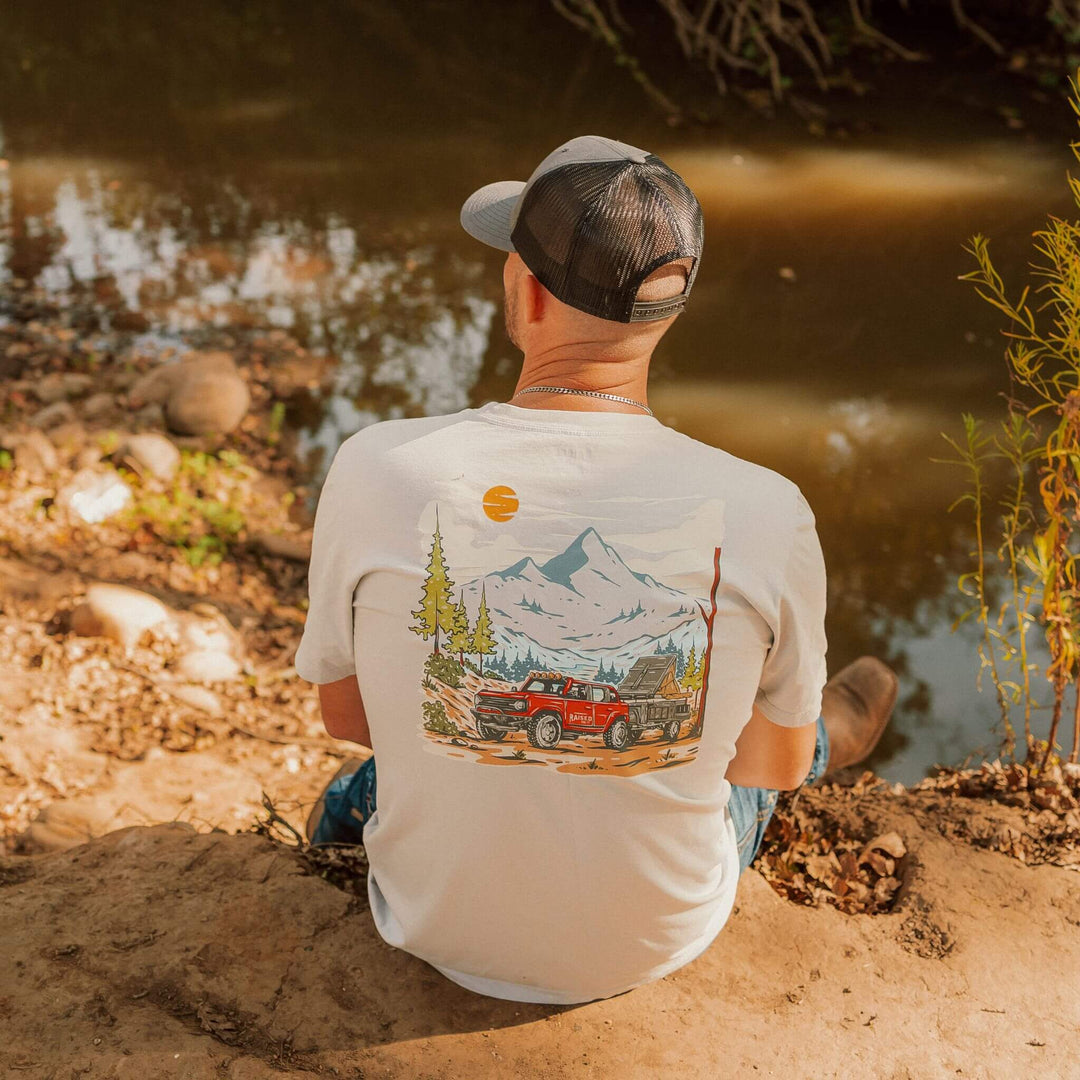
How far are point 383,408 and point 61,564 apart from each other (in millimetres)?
1416

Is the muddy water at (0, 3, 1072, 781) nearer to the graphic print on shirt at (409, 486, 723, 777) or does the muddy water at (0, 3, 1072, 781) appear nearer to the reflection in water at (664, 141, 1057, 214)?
the reflection in water at (664, 141, 1057, 214)

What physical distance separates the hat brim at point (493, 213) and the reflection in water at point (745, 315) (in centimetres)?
199

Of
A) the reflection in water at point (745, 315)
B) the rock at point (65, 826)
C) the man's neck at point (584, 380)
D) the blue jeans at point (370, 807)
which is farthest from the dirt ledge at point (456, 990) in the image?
the reflection in water at point (745, 315)

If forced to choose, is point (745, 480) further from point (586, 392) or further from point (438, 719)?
point (438, 719)

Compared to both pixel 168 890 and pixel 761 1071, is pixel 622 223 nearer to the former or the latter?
pixel 761 1071

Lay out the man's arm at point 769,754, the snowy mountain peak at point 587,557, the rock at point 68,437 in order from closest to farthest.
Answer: the snowy mountain peak at point 587,557
the man's arm at point 769,754
the rock at point 68,437

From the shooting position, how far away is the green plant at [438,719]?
4.43 ft

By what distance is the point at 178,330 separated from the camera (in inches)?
177

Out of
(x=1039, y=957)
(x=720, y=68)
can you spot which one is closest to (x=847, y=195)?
(x=720, y=68)

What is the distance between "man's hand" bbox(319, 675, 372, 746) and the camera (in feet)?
5.06

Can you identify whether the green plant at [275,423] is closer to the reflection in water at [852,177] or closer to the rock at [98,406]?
the rock at [98,406]

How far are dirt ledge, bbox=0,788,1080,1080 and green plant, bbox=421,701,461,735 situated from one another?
54 centimetres

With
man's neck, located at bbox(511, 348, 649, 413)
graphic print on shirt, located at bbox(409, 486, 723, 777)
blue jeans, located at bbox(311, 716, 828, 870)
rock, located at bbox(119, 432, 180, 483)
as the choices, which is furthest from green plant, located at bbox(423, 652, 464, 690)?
rock, located at bbox(119, 432, 180, 483)

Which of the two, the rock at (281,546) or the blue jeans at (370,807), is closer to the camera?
the blue jeans at (370,807)
